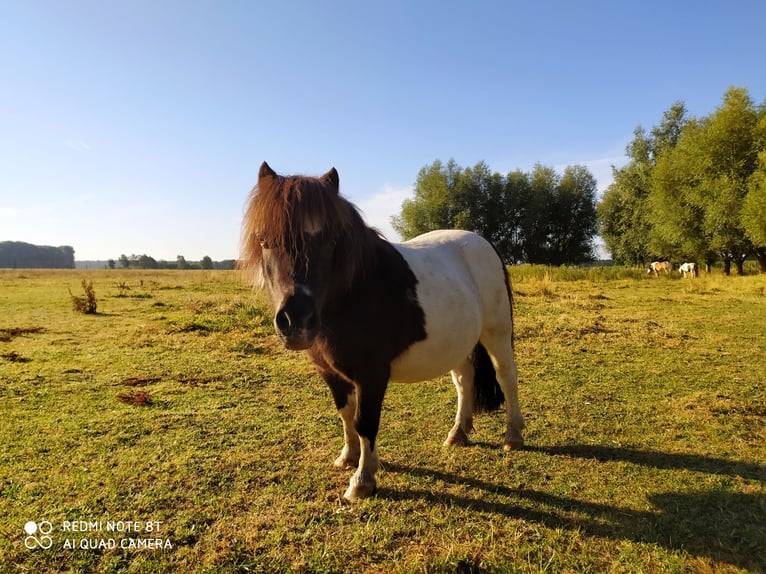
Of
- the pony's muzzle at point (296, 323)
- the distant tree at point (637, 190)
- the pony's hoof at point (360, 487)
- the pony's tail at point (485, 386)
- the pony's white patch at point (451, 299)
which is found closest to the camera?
the pony's muzzle at point (296, 323)

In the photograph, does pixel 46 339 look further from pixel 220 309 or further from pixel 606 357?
pixel 606 357

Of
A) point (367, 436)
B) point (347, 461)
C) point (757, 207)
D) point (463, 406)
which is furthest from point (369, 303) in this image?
point (757, 207)

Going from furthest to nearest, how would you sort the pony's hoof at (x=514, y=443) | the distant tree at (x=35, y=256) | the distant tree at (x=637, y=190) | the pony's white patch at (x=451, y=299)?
1. the distant tree at (x=35, y=256)
2. the distant tree at (x=637, y=190)
3. the pony's hoof at (x=514, y=443)
4. the pony's white patch at (x=451, y=299)

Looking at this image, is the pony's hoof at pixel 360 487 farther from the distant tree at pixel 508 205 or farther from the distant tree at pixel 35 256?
the distant tree at pixel 35 256

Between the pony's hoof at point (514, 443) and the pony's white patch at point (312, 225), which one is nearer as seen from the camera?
the pony's white patch at point (312, 225)

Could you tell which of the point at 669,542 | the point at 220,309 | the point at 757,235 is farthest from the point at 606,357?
the point at 757,235

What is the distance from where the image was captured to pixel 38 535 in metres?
2.46

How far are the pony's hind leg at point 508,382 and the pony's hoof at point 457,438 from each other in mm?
381

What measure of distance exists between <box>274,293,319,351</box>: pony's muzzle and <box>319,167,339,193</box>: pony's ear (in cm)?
80

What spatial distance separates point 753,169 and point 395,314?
28.0 meters

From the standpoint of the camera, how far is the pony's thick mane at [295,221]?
2232 mm

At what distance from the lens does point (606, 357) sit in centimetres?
665

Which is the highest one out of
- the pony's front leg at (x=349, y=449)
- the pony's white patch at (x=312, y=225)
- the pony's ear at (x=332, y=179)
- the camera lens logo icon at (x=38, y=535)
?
the pony's ear at (x=332, y=179)

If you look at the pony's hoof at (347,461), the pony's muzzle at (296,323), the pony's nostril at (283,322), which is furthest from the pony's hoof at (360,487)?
the pony's nostril at (283,322)
